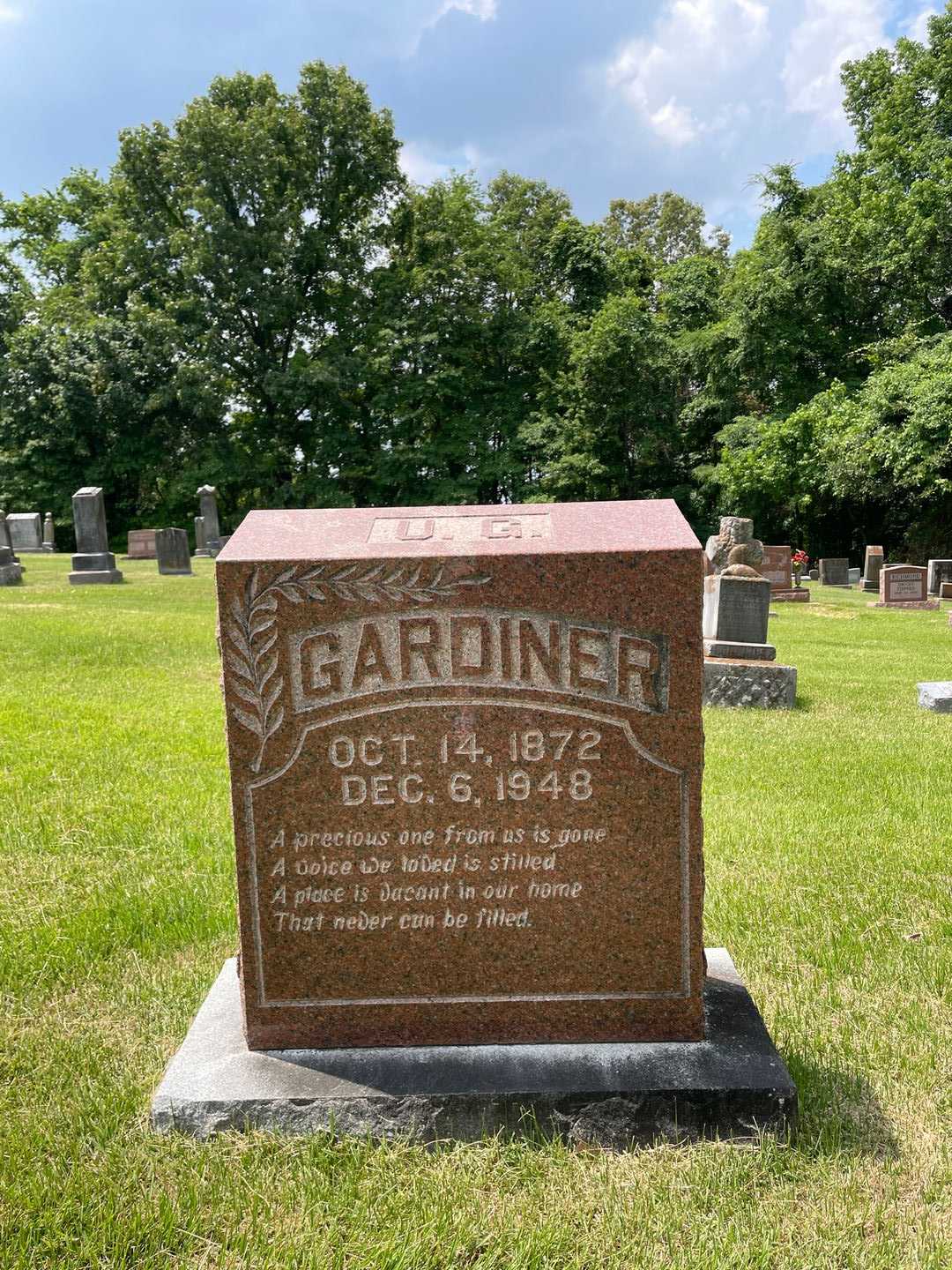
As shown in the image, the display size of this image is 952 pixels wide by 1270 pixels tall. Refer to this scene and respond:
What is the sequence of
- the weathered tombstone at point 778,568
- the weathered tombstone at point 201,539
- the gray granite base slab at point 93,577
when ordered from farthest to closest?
the weathered tombstone at point 201,539
the weathered tombstone at point 778,568
the gray granite base slab at point 93,577

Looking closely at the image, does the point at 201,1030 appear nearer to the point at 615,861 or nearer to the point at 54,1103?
the point at 54,1103

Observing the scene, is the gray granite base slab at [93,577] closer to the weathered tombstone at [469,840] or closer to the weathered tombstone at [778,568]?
the weathered tombstone at [778,568]

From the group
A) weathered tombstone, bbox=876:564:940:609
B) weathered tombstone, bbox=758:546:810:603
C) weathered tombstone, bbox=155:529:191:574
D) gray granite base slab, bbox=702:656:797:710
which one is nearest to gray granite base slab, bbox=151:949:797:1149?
gray granite base slab, bbox=702:656:797:710

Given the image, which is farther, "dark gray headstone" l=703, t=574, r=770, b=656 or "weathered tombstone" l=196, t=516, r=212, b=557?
"weathered tombstone" l=196, t=516, r=212, b=557

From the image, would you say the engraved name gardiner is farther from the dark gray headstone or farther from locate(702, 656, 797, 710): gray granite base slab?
the dark gray headstone

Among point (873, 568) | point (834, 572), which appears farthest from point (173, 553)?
point (834, 572)

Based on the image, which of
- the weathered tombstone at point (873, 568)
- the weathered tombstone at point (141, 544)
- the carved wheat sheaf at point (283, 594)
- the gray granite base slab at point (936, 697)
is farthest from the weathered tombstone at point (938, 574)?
the carved wheat sheaf at point (283, 594)

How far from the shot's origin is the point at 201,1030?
9.61ft

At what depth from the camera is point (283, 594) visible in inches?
104

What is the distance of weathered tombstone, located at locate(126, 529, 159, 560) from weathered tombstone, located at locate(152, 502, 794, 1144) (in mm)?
28747

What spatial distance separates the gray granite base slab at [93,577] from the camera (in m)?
19.1

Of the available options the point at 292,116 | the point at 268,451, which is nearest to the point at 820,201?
the point at 292,116

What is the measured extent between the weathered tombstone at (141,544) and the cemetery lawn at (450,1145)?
24430mm

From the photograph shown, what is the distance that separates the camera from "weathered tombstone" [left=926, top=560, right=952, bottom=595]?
2328 cm
